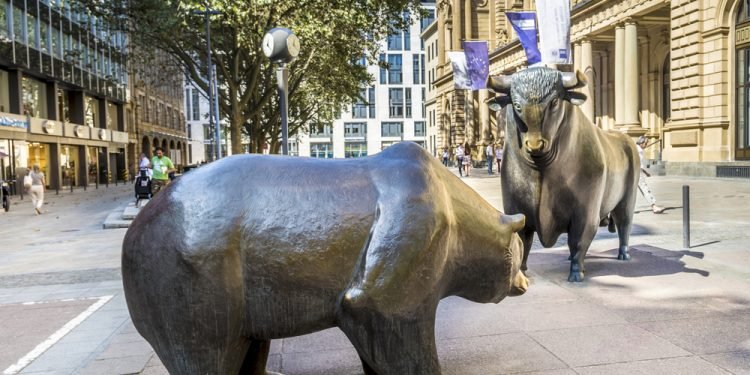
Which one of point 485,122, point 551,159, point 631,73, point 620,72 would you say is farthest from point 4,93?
point 485,122

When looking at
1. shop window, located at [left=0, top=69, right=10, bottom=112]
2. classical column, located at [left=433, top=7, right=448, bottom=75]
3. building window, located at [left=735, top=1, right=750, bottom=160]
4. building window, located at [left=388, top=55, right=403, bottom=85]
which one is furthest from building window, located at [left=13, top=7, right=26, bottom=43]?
building window, located at [left=388, top=55, right=403, bottom=85]

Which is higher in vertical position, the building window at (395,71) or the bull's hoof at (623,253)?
the building window at (395,71)

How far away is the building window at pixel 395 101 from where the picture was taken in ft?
330

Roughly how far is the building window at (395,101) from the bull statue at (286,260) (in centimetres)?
9922

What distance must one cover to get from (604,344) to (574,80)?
249 cm

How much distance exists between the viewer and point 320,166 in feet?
Answer: 7.83

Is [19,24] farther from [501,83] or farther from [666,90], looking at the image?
[666,90]

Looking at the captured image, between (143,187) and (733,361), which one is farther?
(143,187)

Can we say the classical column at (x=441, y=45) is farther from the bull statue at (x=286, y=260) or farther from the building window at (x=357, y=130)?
the bull statue at (x=286, y=260)

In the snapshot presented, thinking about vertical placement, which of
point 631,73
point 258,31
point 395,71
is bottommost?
point 631,73

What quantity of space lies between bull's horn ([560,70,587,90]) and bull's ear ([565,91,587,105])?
0.24ft

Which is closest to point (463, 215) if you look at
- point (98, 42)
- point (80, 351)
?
point (80, 351)

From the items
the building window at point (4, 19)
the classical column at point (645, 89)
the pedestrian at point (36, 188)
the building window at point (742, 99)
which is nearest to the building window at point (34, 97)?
the building window at point (4, 19)

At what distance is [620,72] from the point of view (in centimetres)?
3006
